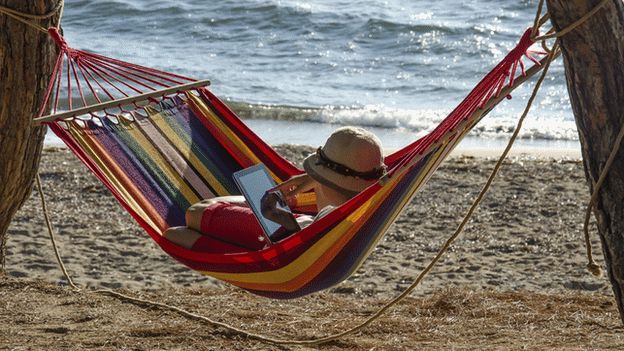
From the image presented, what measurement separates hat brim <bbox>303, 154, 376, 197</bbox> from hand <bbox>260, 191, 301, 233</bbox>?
0.14m

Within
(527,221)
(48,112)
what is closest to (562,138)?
(527,221)

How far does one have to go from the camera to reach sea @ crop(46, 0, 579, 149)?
8.50m

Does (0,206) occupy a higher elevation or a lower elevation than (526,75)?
lower

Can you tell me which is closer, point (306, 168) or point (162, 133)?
point (306, 168)

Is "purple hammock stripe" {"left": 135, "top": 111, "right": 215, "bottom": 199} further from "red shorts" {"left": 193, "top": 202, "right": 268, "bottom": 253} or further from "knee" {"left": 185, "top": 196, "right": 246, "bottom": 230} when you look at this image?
"red shorts" {"left": 193, "top": 202, "right": 268, "bottom": 253}

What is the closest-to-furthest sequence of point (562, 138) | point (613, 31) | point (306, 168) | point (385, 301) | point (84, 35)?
1. point (613, 31)
2. point (306, 168)
3. point (385, 301)
4. point (562, 138)
5. point (84, 35)

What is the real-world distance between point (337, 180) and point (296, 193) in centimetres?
20

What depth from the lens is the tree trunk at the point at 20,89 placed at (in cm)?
321

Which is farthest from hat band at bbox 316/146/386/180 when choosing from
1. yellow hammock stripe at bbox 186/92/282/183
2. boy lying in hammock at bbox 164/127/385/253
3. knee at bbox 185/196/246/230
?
yellow hammock stripe at bbox 186/92/282/183

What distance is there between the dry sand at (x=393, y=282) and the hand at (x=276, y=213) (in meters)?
0.65

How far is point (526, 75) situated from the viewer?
2.43 metres

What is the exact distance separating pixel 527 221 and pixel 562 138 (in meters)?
2.94

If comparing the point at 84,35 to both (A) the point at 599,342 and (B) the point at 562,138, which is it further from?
(A) the point at 599,342

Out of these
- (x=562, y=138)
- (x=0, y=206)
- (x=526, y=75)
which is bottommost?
(x=562, y=138)
